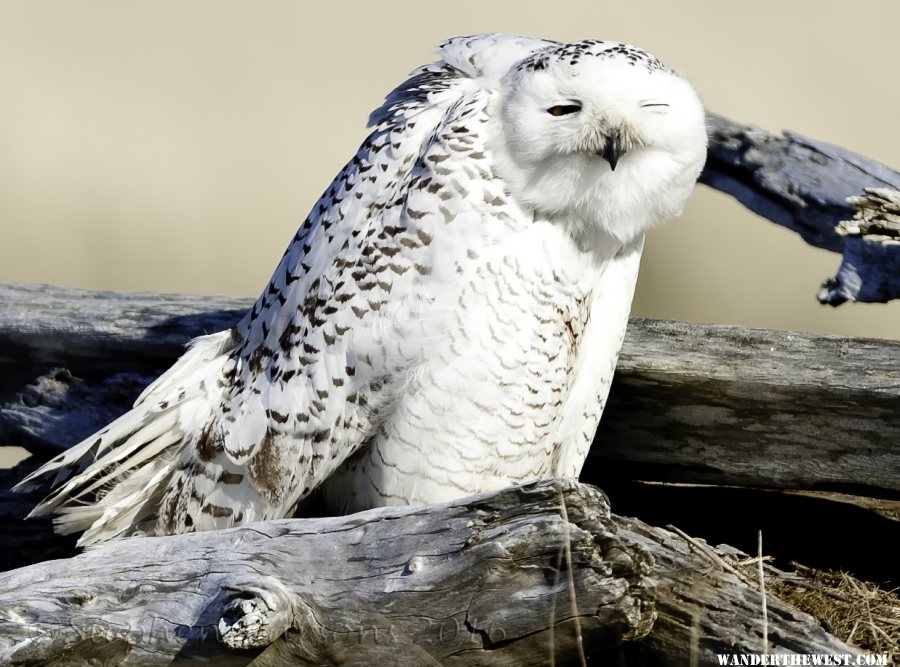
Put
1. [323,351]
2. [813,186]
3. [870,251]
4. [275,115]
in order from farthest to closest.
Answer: [275,115], [813,186], [870,251], [323,351]

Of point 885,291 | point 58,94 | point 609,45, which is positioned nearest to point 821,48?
point 58,94

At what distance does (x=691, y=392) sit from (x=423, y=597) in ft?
4.52

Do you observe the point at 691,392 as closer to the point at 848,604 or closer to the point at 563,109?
the point at 848,604

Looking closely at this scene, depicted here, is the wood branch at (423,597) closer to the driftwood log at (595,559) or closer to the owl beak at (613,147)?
the driftwood log at (595,559)

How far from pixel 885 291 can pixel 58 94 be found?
9.28 metres

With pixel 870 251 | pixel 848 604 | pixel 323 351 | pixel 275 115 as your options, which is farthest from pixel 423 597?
pixel 275 115

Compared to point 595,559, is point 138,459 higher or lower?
lower

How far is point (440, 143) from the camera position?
3.15 m

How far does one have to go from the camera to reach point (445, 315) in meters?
3.08

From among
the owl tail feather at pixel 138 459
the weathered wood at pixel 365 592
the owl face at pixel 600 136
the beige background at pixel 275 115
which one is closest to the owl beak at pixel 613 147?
Result: the owl face at pixel 600 136

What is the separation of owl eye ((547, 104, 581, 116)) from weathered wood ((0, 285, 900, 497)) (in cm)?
91

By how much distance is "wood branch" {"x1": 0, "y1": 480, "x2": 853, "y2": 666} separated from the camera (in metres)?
2.37

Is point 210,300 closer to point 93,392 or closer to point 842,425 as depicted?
point 93,392

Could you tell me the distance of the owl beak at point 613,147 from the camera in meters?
2.92
